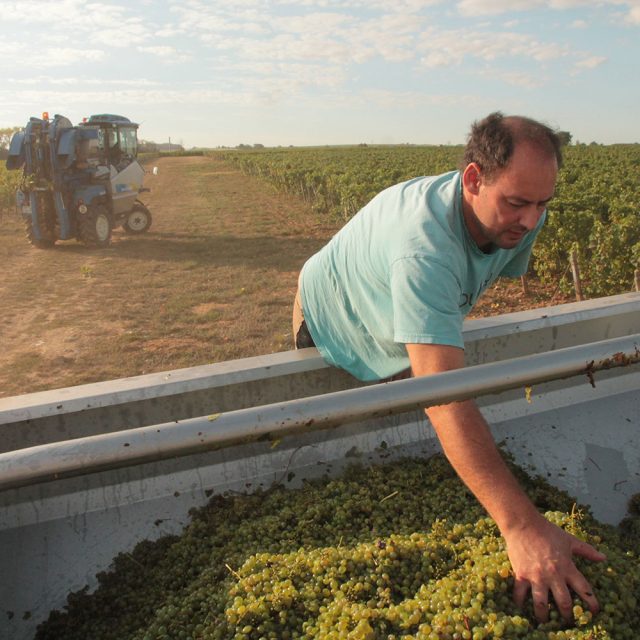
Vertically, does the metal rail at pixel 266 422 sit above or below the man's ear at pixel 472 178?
below

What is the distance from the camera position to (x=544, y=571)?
1804mm

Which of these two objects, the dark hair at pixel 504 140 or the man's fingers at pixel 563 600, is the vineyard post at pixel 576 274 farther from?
the man's fingers at pixel 563 600

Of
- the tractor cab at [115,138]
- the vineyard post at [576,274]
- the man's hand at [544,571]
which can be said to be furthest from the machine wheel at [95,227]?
the man's hand at [544,571]

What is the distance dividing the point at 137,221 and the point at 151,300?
18.7ft

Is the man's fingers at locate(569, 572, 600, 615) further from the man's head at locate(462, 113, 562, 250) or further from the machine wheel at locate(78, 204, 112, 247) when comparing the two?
the machine wheel at locate(78, 204, 112, 247)

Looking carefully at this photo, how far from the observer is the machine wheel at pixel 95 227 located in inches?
496

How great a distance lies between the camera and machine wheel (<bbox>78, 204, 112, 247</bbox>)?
12.6m

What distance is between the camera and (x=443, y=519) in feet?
A: 7.92

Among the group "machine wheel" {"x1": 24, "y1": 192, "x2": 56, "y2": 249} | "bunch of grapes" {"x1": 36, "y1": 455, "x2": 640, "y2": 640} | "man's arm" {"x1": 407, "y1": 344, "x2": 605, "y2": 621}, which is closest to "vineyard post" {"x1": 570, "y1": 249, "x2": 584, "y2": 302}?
"bunch of grapes" {"x1": 36, "y1": 455, "x2": 640, "y2": 640}

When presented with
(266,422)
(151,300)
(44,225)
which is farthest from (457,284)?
(44,225)

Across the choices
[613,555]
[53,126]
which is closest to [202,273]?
[53,126]

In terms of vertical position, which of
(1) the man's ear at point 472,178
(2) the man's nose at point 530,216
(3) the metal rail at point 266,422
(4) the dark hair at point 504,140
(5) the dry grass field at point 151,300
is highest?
(4) the dark hair at point 504,140

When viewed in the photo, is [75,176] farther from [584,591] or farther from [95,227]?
[584,591]

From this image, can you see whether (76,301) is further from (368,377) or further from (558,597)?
(558,597)
